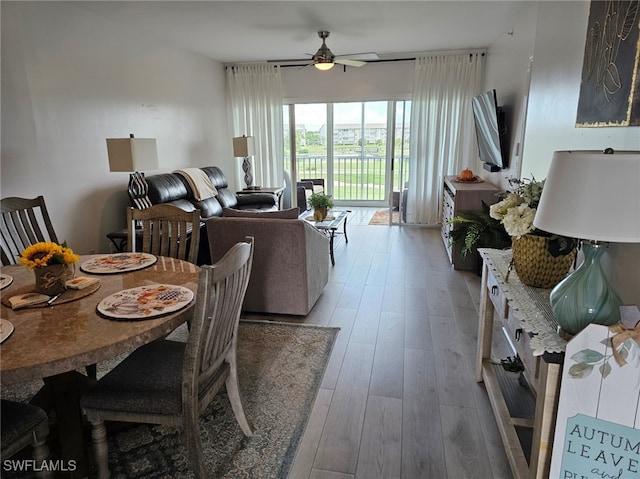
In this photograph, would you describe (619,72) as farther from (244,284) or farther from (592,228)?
(244,284)

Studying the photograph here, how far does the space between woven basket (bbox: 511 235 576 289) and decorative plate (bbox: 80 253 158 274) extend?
68.6 inches

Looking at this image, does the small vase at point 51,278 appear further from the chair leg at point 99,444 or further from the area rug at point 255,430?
the area rug at point 255,430

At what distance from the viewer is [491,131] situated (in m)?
4.25

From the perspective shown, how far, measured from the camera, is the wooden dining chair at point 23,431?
129 centimetres

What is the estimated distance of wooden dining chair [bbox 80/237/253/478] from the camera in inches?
54.7

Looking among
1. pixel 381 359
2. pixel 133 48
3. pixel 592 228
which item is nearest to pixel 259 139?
pixel 133 48

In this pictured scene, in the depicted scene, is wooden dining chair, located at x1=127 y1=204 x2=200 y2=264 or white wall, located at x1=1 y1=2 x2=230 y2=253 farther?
white wall, located at x1=1 y1=2 x2=230 y2=253

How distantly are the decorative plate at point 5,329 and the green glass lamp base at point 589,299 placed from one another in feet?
5.76

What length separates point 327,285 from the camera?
12.6 ft

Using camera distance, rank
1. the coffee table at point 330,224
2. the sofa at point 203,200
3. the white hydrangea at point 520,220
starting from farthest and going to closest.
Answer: the coffee table at point 330,224
the sofa at point 203,200
the white hydrangea at point 520,220

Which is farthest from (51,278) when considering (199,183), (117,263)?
(199,183)

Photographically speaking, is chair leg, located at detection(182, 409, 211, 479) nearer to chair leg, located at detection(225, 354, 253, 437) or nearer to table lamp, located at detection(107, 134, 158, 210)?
chair leg, located at detection(225, 354, 253, 437)

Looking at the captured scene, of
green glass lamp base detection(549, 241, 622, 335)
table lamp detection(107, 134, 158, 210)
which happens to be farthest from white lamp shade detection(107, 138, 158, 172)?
green glass lamp base detection(549, 241, 622, 335)

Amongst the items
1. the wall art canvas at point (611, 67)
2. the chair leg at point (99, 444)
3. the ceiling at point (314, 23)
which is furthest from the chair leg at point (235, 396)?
the ceiling at point (314, 23)
